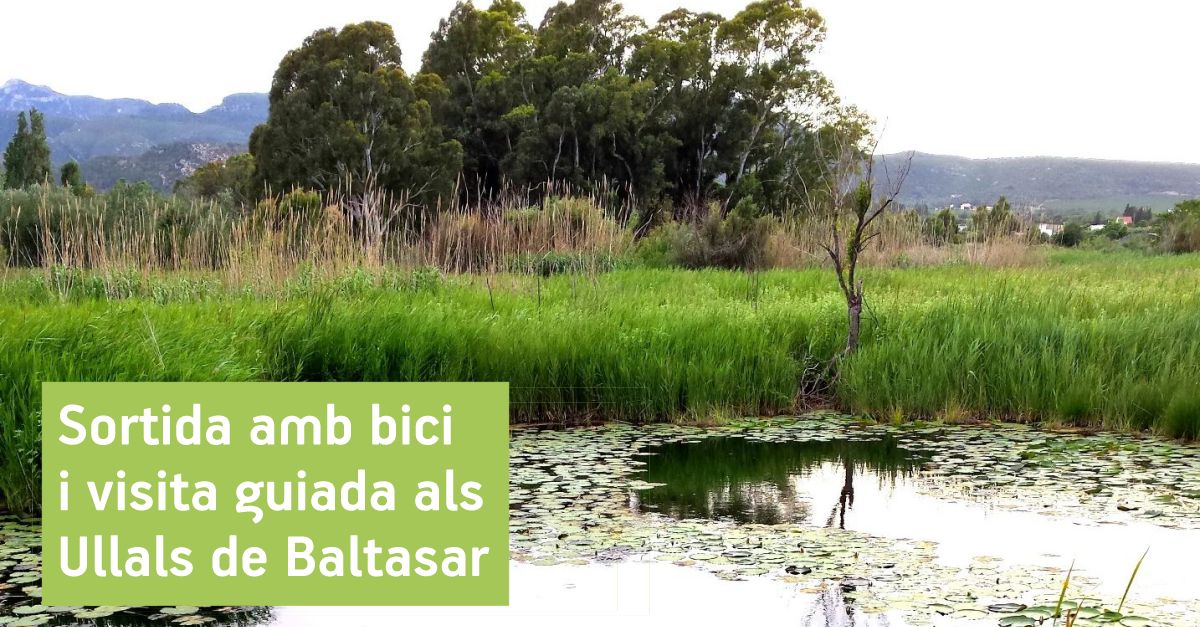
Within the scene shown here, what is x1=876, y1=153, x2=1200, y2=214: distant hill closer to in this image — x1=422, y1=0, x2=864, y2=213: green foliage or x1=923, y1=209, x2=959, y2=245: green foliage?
x1=422, y1=0, x2=864, y2=213: green foliage

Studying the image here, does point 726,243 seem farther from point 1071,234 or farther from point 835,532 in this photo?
point 1071,234

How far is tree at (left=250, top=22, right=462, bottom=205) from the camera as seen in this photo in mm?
30469

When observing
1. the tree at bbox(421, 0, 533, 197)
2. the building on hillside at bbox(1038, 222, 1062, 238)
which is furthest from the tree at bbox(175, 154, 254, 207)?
the building on hillside at bbox(1038, 222, 1062, 238)

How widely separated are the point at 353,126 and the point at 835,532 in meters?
28.1

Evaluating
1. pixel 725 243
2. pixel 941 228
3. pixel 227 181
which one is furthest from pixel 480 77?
pixel 725 243

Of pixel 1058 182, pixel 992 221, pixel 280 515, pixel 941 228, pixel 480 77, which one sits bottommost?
pixel 280 515

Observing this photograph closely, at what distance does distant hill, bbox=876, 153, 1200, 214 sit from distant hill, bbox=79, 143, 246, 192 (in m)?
62.0

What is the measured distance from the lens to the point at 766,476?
18.7 ft

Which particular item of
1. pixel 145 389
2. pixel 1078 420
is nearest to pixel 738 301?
pixel 1078 420

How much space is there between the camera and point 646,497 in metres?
5.19

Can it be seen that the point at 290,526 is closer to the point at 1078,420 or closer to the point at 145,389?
the point at 145,389

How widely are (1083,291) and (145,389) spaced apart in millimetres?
9349

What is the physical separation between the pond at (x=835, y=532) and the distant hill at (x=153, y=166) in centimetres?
9564

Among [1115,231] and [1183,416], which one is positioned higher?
[1115,231]
